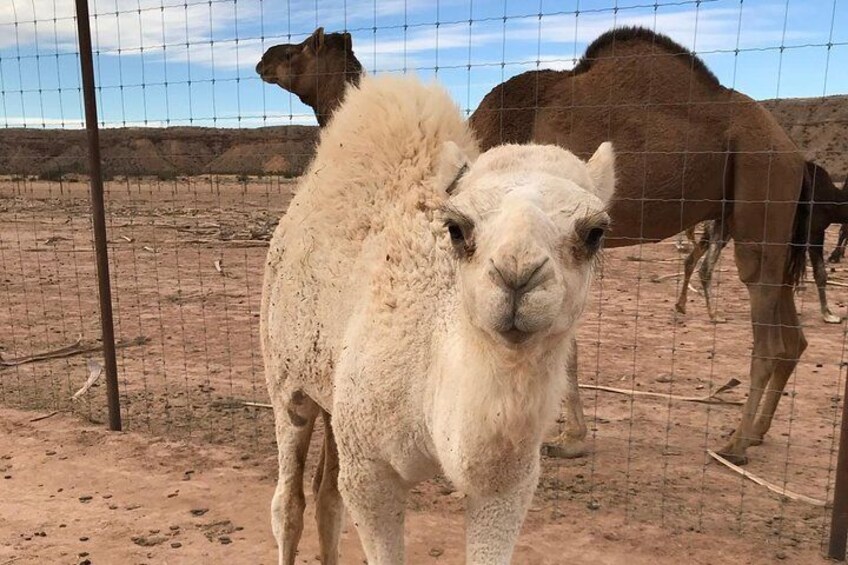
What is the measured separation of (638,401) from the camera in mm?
6113

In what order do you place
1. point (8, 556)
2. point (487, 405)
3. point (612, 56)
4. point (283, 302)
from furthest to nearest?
point (612, 56)
point (8, 556)
point (283, 302)
point (487, 405)

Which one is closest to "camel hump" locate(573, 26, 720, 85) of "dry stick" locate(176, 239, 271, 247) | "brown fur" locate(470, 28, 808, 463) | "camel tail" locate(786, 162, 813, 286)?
"brown fur" locate(470, 28, 808, 463)

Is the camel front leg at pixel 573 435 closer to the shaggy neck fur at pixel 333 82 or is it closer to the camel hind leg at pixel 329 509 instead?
the camel hind leg at pixel 329 509

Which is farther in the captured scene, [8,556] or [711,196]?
[711,196]

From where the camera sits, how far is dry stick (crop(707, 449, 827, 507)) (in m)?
4.29

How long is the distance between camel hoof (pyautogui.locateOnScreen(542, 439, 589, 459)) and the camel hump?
261 cm

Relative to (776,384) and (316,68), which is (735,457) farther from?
(316,68)

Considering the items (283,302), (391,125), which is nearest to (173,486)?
(283,302)

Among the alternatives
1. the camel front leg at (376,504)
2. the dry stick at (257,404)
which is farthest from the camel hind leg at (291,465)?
the dry stick at (257,404)

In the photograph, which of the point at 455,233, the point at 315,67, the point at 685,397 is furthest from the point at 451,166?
the point at 685,397

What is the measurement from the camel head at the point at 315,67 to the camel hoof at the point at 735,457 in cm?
393

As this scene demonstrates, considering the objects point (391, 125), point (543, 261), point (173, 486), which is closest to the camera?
point (543, 261)

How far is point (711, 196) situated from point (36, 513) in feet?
15.4

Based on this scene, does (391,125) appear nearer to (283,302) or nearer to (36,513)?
(283,302)
